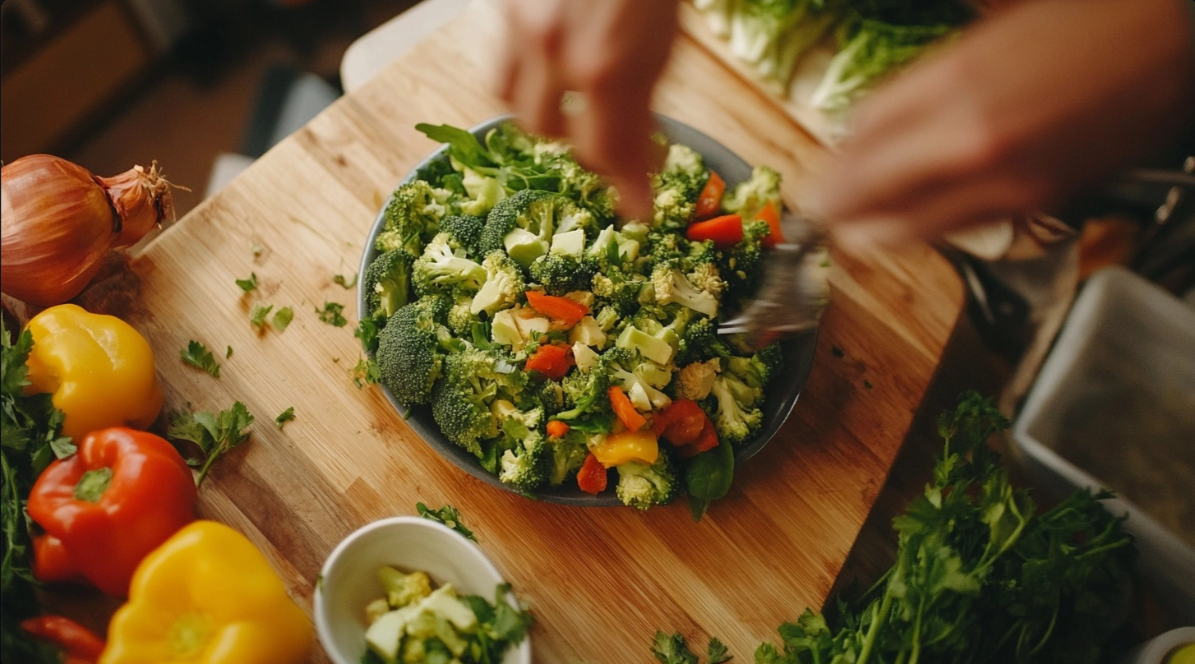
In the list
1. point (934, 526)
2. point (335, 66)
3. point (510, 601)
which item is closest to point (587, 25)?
point (510, 601)

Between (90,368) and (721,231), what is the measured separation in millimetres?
988

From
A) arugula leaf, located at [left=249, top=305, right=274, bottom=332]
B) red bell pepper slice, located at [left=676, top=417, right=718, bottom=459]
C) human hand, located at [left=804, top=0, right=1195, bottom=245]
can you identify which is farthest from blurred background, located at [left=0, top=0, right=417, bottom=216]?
human hand, located at [left=804, top=0, right=1195, bottom=245]

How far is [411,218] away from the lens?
127 cm

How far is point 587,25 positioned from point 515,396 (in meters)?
0.58

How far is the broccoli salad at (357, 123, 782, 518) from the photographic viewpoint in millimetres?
1181

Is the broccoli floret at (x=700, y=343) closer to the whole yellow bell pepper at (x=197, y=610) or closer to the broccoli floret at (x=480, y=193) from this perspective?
the broccoli floret at (x=480, y=193)

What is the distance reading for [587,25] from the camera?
836 mm

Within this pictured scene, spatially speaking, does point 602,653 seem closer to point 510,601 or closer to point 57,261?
point 510,601

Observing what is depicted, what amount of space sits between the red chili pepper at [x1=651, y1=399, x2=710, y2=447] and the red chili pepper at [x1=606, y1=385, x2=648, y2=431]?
0.15ft

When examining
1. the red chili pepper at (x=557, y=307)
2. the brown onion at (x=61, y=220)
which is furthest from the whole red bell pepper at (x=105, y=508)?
the red chili pepper at (x=557, y=307)

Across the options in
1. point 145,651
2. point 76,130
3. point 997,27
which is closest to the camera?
point 997,27

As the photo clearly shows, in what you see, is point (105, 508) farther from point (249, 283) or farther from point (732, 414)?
point (732, 414)

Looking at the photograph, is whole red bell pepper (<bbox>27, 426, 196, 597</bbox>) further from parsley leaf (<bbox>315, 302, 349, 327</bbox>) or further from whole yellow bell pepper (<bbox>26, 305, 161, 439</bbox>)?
parsley leaf (<bbox>315, 302, 349, 327</bbox>)

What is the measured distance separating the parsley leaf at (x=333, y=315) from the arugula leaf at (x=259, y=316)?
8 centimetres
